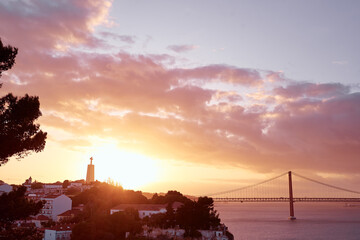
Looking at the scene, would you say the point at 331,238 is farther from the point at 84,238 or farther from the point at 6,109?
the point at 6,109

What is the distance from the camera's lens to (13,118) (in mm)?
20625

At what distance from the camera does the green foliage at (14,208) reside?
2155 cm

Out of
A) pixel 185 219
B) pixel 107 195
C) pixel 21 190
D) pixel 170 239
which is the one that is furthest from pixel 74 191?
pixel 21 190

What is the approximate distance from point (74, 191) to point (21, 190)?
112281 mm

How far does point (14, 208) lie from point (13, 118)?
5.47 meters

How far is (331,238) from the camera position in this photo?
84438mm

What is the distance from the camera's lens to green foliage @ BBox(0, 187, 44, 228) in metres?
21.5

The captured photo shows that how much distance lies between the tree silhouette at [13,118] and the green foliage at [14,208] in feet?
8.44

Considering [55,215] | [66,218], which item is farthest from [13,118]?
[55,215]

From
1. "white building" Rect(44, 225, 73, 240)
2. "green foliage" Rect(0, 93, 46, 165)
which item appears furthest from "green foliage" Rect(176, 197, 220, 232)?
"green foliage" Rect(0, 93, 46, 165)

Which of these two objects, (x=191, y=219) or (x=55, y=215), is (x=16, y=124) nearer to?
(x=191, y=219)

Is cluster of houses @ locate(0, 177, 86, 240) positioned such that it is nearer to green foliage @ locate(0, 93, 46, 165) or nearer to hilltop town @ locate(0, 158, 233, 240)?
hilltop town @ locate(0, 158, 233, 240)

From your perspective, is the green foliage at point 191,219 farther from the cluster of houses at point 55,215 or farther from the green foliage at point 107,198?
the green foliage at point 107,198

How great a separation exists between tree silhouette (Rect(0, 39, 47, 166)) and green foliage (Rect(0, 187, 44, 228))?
2.57m
